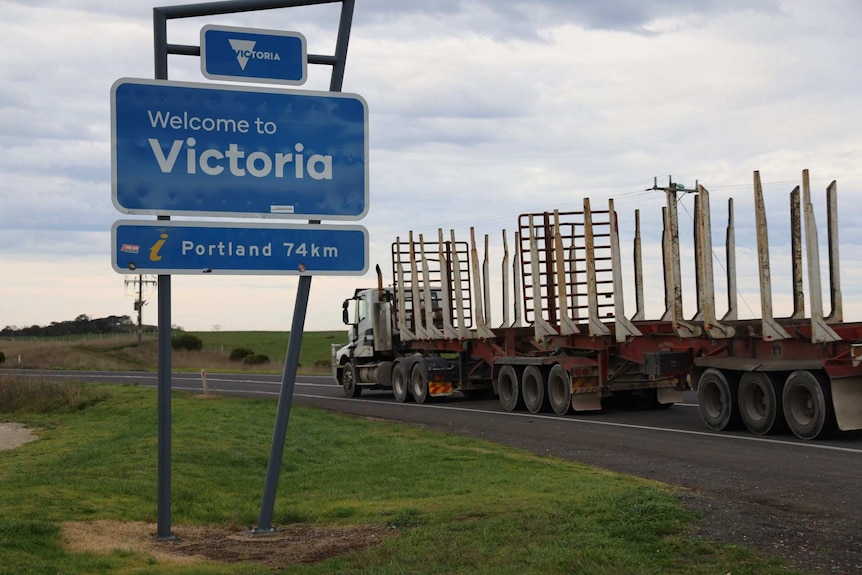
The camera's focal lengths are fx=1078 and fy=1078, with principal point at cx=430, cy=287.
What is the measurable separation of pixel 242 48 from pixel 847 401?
10.5 meters

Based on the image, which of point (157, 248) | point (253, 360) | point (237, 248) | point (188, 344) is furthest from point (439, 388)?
point (188, 344)

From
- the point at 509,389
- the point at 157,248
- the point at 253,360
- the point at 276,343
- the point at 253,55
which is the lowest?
the point at 509,389

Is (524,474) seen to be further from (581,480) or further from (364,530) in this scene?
(364,530)

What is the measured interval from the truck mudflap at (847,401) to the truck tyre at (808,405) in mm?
138

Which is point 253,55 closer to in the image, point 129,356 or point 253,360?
point 253,360

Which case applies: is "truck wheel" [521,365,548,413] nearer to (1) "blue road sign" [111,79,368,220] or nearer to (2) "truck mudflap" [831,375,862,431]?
(2) "truck mudflap" [831,375,862,431]

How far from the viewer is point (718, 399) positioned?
17.8 m

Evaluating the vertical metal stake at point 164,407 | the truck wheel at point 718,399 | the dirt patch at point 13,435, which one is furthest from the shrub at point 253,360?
the vertical metal stake at point 164,407

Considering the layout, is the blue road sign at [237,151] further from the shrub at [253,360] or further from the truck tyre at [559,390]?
the shrub at [253,360]

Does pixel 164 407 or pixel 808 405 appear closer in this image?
pixel 164 407

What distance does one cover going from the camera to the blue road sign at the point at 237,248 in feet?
28.3

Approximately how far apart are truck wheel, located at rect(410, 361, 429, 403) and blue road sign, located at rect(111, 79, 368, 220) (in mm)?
18253

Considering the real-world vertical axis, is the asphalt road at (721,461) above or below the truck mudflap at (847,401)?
below

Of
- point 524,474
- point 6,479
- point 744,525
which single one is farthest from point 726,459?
point 6,479
